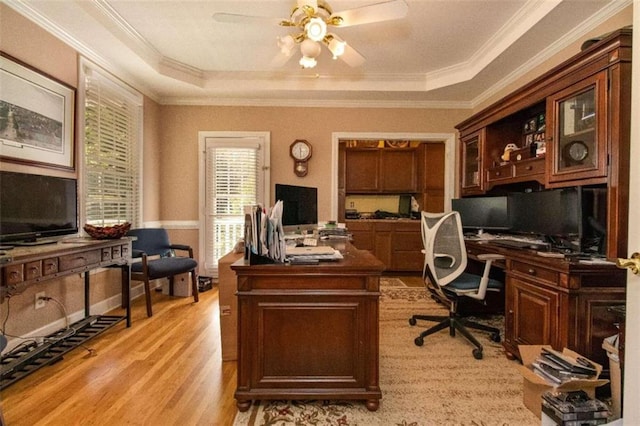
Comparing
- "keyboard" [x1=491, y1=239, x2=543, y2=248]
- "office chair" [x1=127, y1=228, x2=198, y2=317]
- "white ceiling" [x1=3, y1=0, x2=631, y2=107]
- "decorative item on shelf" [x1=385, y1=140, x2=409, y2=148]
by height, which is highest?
"white ceiling" [x1=3, y1=0, x2=631, y2=107]

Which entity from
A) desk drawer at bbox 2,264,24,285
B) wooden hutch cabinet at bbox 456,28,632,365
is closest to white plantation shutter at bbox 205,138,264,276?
desk drawer at bbox 2,264,24,285

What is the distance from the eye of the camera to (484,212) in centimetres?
340

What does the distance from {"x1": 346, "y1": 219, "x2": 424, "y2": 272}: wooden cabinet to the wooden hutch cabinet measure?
2.44 metres

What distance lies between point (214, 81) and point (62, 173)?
6.77 feet

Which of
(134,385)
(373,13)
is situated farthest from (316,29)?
(134,385)

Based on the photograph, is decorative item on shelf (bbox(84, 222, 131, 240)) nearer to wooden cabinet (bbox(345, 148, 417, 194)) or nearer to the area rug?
the area rug

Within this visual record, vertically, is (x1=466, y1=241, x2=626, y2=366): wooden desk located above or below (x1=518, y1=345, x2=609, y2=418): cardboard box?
above

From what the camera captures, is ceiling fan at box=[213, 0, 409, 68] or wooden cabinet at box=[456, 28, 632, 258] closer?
wooden cabinet at box=[456, 28, 632, 258]

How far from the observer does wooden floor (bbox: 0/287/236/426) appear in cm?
166

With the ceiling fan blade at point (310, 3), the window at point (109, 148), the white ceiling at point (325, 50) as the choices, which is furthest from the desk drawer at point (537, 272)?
the window at point (109, 148)

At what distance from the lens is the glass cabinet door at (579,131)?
6.23ft

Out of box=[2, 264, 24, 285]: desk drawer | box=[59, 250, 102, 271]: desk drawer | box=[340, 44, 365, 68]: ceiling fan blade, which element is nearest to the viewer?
box=[2, 264, 24, 285]: desk drawer

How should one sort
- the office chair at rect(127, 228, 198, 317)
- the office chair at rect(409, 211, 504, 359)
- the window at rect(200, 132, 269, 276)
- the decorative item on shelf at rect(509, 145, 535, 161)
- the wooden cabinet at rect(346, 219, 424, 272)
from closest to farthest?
the office chair at rect(409, 211, 504, 359) → the decorative item on shelf at rect(509, 145, 535, 161) → the office chair at rect(127, 228, 198, 317) → the window at rect(200, 132, 269, 276) → the wooden cabinet at rect(346, 219, 424, 272)

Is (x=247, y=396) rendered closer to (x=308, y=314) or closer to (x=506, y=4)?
(x=308, y=314)
